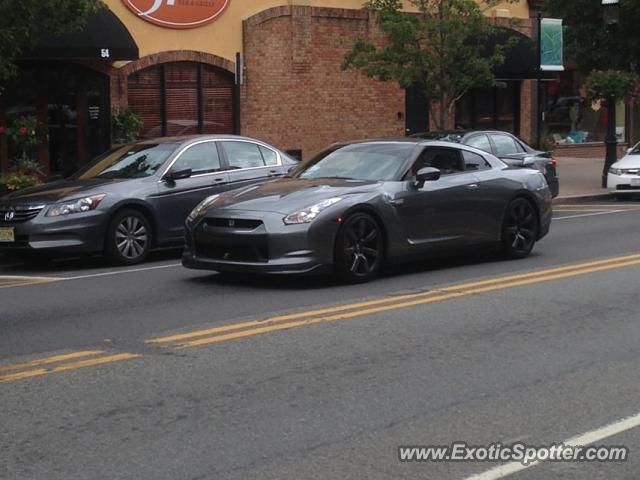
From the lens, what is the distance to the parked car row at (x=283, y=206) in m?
10.8

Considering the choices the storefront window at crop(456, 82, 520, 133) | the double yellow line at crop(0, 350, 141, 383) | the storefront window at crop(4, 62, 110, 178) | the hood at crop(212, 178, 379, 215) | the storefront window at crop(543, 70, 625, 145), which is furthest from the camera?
the storefront window at crop(543, 70, 625, 145)

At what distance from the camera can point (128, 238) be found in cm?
1341

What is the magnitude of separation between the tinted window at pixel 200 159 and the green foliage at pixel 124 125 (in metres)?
7.50

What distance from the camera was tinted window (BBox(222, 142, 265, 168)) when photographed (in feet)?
48.5

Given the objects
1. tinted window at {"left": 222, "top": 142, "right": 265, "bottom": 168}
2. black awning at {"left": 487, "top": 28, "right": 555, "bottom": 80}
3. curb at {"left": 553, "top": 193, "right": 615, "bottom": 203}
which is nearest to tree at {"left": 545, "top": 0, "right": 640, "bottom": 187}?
black awning at {"left": 487, "top": 28, "right": 555, "bottom": 80}

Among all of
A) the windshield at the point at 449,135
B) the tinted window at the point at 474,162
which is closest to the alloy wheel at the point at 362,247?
the tinted window at the point at 474,162

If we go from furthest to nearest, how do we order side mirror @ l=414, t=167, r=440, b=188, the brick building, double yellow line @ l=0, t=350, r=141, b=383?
the brick building
side mirror @ l=414, t=167, r=440, b=188
double yellow line @ l=0, t=350, r=141, b=383

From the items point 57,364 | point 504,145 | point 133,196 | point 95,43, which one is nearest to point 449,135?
point 504,145

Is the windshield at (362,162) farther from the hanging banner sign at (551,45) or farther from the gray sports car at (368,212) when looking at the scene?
the hanging banner sign at (551,45)

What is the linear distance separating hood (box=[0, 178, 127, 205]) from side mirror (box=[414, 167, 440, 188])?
392cm

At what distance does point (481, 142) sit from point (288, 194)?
842 cm

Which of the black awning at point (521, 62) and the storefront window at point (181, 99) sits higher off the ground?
→ the black awning at point (521, 62)

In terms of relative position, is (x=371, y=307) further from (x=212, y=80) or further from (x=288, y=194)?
(x=212, y=80)

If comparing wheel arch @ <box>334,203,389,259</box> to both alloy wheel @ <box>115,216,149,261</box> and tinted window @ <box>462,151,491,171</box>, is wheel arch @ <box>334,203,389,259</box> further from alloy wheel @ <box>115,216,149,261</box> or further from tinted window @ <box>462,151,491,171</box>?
alloy wheel @ <box>115,216,149,261</box>
